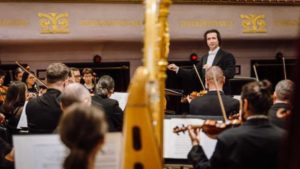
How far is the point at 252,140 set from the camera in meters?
2.51

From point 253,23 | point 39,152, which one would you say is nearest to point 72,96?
point 39,152

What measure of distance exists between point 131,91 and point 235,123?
1.54 m

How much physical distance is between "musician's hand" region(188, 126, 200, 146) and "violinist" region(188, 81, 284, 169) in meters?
0.25

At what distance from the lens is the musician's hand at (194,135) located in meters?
2.94

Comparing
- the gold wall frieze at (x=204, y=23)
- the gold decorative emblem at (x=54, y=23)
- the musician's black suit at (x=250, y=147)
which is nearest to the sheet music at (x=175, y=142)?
the musician's black suit at (x=250, y=147)

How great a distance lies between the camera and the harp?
1.63 metres

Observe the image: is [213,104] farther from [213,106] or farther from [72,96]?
[72,96]

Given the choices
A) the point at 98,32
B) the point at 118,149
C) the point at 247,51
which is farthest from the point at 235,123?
the point at 247,51

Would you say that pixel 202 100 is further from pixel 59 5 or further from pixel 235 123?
pixel 59 5

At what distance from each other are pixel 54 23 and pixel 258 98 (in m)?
6.14

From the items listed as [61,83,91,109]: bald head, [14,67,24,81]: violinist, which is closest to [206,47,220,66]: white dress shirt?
[14,67,24,81]: violinist

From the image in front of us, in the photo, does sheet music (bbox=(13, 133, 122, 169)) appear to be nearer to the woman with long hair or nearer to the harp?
the woman with long hair

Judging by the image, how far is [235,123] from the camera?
3027 mm

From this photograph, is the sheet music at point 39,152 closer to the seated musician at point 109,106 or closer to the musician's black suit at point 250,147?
the musician's black suit at point 250,147
